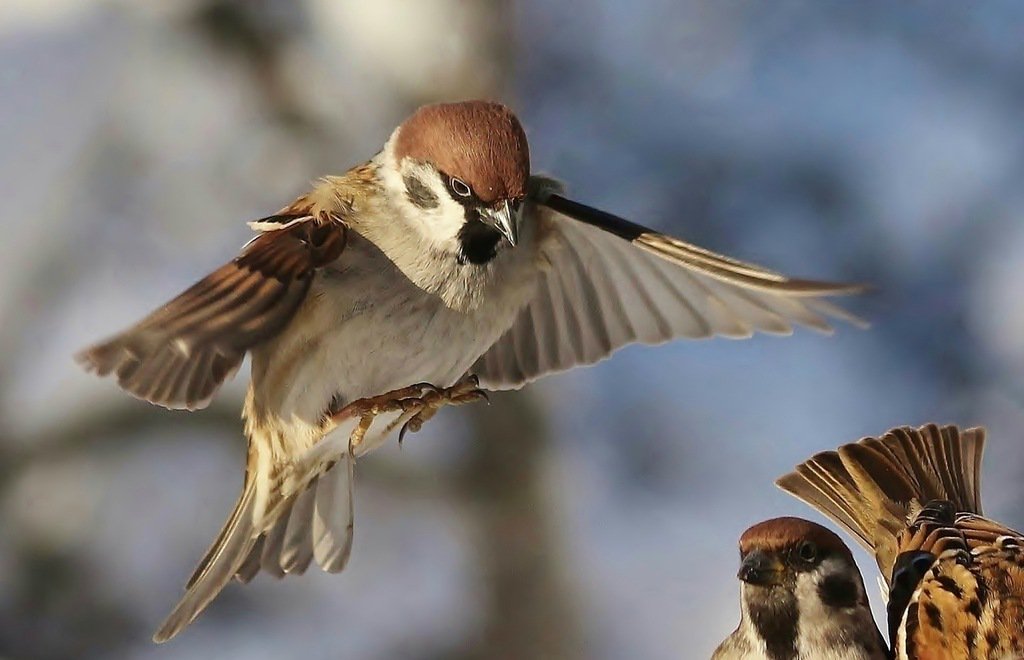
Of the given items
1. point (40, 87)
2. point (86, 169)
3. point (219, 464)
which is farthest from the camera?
point (40, 87)

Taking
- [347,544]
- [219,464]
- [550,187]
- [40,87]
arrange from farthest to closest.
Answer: [40,87] < [219,464] < [347,544] < [550,187]

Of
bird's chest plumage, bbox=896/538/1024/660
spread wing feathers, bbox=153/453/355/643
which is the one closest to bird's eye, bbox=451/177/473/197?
spread wing feathers, bbox=153/453/355/643

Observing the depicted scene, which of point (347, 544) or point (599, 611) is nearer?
point (347, 544)

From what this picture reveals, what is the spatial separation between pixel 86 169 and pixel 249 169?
1.89 ft

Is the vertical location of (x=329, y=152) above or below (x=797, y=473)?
above

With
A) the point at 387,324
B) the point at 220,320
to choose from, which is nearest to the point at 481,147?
the point at 387,324

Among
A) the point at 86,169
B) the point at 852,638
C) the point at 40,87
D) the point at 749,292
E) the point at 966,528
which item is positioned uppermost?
the point at 40,87

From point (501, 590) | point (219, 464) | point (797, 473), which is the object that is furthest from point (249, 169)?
point (797, 473)

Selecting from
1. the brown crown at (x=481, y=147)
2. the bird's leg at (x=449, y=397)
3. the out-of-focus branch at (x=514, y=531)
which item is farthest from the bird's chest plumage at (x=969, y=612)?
the out-of-focus branch at (x=514, y=531)

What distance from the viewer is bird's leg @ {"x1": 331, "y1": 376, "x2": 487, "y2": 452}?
1.60 metres

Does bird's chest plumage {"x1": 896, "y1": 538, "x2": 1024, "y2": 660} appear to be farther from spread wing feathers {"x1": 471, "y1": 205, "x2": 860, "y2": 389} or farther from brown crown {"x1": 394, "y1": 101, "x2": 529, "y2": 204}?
brown crown {"x1": 394, "y1": 101, "x2": 529, "y2": 204}

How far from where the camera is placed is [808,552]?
1.62 metres

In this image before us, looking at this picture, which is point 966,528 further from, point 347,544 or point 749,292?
point 347,544

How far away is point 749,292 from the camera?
181cm
